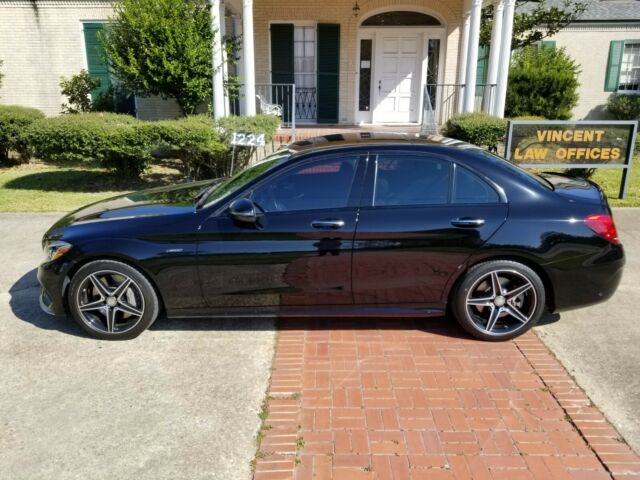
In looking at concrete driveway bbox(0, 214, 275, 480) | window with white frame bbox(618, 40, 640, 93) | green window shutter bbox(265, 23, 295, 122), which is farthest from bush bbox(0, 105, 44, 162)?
window with white frame bbox(618, 40, 640, 93)

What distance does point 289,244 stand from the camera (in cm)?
407

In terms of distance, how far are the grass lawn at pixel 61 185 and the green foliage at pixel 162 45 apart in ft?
6.10

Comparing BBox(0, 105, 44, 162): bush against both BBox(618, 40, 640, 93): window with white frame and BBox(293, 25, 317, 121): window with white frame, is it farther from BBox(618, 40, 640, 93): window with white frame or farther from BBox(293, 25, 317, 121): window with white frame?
BBox(618, 40, 640, 93): window with white frame

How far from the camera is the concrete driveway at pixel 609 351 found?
11.3ft

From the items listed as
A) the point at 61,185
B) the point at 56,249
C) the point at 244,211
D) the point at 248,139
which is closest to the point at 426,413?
the point at 244,211

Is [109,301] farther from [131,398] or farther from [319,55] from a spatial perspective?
[319,55]

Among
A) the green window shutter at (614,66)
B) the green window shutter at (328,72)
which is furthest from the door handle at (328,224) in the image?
the green window shutter at (614,66)

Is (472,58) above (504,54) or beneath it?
beneath

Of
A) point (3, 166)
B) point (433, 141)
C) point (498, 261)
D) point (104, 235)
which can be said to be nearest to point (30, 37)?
point (3, 166)

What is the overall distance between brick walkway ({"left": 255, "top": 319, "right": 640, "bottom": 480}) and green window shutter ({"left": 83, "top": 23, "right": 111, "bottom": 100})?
1126cm

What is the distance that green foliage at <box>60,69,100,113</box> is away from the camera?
43.0 feet

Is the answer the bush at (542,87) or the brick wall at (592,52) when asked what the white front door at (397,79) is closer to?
the bush at (542,87)

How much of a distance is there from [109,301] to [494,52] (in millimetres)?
10546

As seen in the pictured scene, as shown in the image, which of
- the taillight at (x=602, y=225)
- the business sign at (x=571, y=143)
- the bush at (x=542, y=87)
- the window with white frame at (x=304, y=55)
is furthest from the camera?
the bush at (x=542, y=87)
